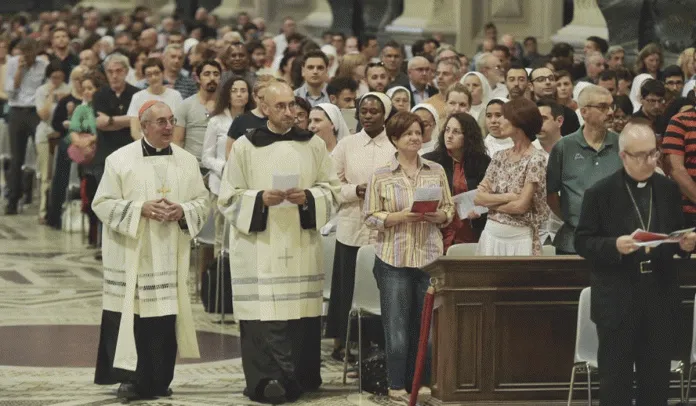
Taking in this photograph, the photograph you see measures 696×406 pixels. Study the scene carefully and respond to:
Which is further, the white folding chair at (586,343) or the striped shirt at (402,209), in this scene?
the striped shirt at (402,209)

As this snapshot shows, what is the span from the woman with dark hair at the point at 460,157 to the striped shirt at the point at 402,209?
2.15 ft

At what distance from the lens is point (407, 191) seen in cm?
1084

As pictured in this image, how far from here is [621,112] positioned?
1355 cm

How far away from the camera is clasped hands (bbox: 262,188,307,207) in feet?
35.7

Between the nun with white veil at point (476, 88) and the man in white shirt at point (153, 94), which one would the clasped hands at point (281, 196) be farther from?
the man in white shirt at point (153, 94)

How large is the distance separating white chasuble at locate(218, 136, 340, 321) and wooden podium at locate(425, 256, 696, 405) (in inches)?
48.3

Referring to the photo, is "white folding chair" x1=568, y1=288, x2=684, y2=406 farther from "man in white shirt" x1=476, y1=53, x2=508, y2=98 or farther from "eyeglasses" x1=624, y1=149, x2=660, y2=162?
"man in white shirt" x1=476, y1=53, x2=508, y2=98

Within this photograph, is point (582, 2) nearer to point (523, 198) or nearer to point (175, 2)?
point (523, 198)

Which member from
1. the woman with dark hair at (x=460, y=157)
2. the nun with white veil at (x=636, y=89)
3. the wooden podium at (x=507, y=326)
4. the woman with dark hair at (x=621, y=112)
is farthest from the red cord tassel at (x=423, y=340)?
the nun with white veil at (x=636, y=89)

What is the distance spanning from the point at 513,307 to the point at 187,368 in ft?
9.74

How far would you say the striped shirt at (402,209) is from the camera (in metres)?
10.7

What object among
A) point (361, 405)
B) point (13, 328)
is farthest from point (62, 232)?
point (361, 405)

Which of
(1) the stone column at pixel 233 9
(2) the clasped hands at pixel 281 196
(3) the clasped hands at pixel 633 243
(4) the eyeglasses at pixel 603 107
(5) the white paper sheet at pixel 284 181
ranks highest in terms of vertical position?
(1) the stone column at pixel 233 9

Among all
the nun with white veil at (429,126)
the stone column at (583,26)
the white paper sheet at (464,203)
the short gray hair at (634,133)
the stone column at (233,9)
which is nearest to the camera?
the short gray hair at (634,133)
